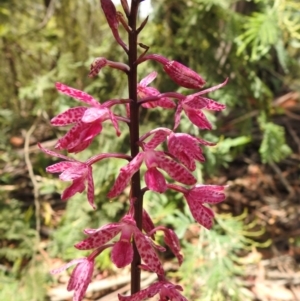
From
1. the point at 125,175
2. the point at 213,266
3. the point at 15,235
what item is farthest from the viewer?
the point at 15,235

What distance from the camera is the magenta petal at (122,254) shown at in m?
0.93

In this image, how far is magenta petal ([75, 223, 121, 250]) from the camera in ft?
3.18

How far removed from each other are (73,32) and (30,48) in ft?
1.03

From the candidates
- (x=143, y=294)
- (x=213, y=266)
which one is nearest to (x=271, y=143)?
(x=213, y=266)

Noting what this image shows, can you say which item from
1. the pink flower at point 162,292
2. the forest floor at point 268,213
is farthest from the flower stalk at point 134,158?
the forest floor at point 268,213

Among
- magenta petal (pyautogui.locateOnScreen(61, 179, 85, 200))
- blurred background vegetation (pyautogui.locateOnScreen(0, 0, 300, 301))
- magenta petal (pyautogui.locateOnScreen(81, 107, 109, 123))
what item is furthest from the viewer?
blurred background vegetation (pyautogui.locateOnScreen(0, 0, 300, 301))

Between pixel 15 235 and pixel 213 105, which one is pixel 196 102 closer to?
pixel 213 105

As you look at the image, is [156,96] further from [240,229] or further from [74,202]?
[74,202]

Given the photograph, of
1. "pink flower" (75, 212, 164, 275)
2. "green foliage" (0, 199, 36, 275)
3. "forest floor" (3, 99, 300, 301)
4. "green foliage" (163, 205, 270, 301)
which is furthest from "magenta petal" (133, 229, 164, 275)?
"green foliage" (0, 199, 36, 275)

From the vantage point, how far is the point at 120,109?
2.58 metres

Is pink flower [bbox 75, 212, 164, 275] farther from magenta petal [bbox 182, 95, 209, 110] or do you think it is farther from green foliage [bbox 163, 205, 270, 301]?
green foliage [bbox 163, 205, 270, 301]

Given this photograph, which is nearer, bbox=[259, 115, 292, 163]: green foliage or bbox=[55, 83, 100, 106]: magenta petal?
bbox=[55, 83, 100, 106]: magenta petal

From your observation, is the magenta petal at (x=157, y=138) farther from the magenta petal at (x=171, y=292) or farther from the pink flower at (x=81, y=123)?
the magenta petal at (x=171, y=292)

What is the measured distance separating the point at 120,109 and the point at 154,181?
1679 millimetres
